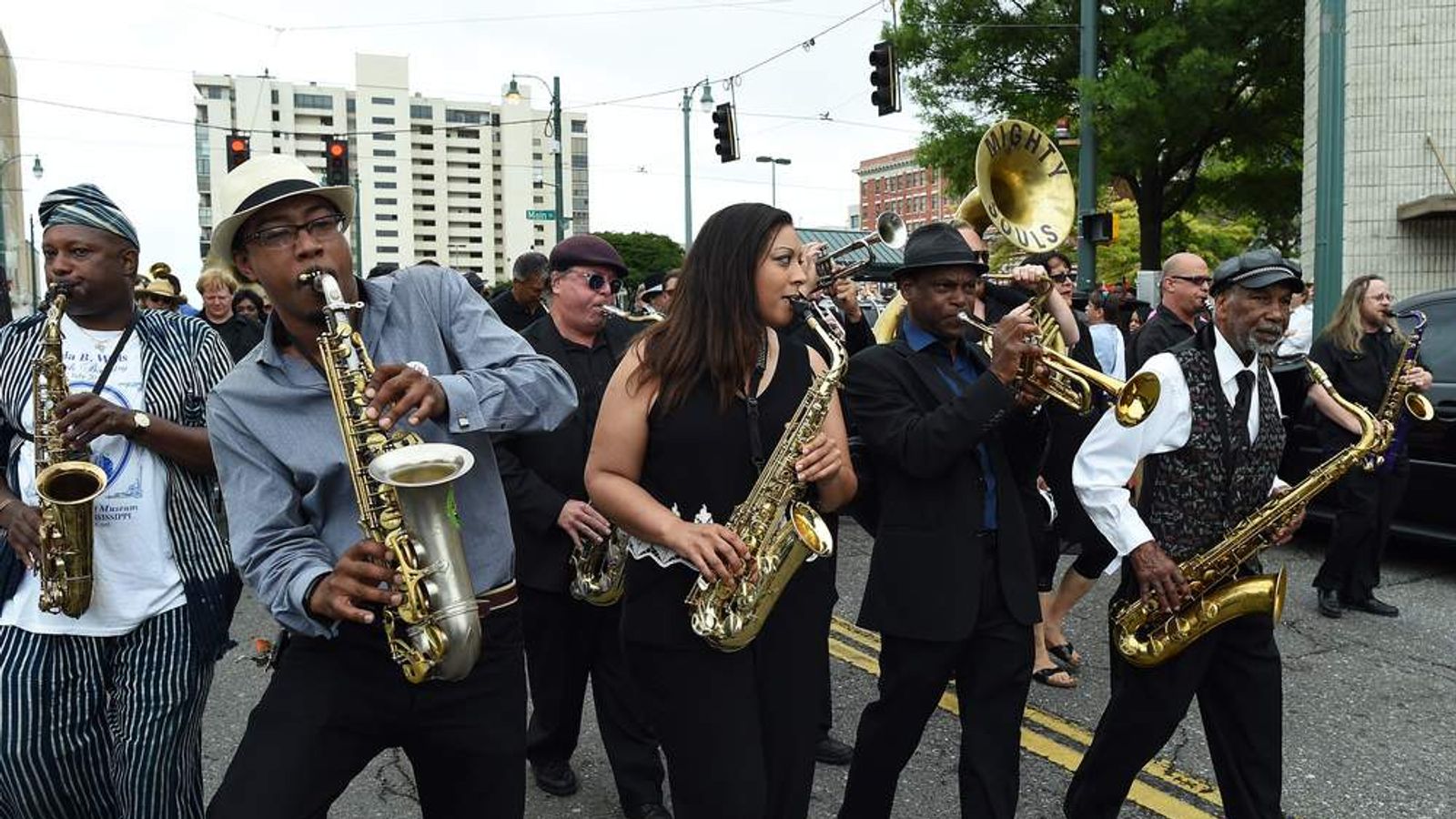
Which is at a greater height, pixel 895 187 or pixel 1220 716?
pixel 895 187

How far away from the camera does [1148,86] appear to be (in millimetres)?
17906

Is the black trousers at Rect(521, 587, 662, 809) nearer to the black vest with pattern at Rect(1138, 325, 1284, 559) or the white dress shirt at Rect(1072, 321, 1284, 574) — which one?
the white dress shirt at Rect(1072, 321, 1284, 574)

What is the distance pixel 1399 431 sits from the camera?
22.5 feet

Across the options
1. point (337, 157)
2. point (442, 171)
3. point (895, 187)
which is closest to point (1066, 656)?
point (337, 157)

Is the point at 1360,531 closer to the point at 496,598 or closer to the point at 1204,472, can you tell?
the point at 1204,472

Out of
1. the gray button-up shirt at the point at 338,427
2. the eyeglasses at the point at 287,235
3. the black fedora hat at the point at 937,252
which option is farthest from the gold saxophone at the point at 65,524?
the black fedora hat at the point at 937,252

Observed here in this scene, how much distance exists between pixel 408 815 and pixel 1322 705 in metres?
4.00

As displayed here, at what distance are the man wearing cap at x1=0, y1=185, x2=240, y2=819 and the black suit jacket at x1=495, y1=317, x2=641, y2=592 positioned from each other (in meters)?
1.31

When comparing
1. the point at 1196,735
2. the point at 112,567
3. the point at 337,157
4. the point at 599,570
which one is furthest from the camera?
the point at 337,157

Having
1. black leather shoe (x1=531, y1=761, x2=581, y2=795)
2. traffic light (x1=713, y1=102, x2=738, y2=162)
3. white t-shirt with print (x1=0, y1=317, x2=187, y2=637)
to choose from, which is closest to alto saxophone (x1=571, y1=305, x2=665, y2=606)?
black leather shoe (x1=531, y1=761, x2=581, y2=795)

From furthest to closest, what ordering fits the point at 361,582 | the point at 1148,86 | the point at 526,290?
1. the point at 1148,86
2. the point at 526,290
3. the point at 361,582

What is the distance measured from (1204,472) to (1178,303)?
3.27 meters

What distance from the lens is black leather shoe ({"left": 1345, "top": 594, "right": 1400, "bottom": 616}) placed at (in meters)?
6.66

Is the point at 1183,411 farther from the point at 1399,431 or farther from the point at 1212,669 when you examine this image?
the point at 1399,431
